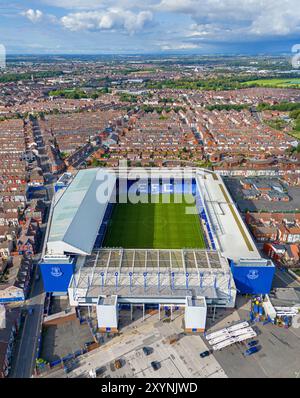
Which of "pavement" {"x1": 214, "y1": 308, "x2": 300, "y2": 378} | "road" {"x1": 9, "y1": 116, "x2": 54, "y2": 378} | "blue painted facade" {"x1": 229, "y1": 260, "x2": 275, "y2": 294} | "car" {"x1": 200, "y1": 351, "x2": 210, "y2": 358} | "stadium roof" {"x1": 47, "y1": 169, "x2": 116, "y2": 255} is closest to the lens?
"pavement" {"x1": 214, "y1": 308, "x2": 300, "y2": 378}

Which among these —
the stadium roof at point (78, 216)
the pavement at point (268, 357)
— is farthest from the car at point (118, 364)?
the stadium roof at point (78, 216)

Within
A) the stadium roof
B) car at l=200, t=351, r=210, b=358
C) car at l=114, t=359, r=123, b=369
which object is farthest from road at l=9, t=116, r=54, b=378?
car at l=200, t=351, r=210, b=358

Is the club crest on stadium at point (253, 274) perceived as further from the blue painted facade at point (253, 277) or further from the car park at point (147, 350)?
the car park at point (147, 350)

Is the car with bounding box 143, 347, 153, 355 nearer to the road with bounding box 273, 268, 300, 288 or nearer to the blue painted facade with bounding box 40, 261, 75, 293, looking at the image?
the blue painted facade with bounding box 40, 261, 75, 293

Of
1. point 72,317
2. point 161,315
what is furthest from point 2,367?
point 161,315

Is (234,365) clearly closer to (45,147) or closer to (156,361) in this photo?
(156,361)

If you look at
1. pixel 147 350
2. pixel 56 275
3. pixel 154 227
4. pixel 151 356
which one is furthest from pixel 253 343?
pixel 154 227
